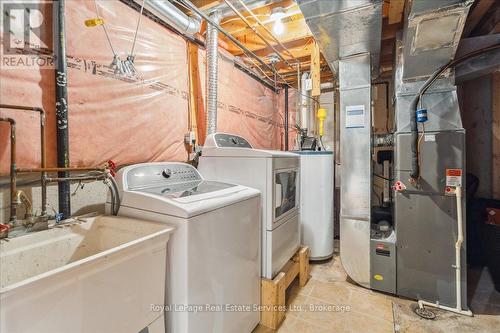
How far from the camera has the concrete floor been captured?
1.83m

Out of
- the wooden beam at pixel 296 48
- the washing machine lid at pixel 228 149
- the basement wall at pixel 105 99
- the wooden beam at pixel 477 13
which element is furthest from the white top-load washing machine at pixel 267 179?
the wooden beam at pixel 477 13

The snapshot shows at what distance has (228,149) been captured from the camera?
2.04 meters

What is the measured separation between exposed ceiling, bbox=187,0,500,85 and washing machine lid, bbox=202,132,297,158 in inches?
40.4

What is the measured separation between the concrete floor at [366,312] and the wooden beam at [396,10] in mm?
2559

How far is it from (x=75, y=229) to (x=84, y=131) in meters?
0.60

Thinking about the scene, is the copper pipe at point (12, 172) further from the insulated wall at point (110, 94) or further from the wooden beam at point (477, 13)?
the wooden beam at point (477, 13)

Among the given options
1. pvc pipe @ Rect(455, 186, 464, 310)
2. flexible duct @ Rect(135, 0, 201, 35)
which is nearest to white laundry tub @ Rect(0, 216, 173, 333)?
flexible duct @ Rect(135, 0, 201, 35)

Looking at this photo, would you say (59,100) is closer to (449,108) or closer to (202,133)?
(202,133)

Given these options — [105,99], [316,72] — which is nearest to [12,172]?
[105,99]
